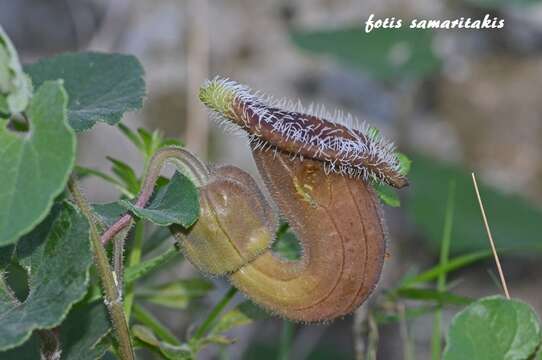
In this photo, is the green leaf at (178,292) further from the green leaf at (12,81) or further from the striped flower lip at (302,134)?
the green leaf at (12,81)

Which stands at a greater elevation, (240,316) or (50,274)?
(50,274)

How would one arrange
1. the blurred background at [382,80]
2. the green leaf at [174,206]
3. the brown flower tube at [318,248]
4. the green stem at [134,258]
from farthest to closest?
the blurred background at [382,80] < the green stem at [134,258] < the brown flower tube at [318,248] < the green leaf at [174,206]

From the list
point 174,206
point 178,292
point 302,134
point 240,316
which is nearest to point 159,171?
point 174,206

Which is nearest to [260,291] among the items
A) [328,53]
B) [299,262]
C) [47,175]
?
[299,262]

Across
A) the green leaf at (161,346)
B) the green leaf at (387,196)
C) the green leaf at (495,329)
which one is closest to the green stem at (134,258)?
the green leaf at (161,346)

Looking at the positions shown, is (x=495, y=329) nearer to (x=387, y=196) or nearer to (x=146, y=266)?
(x=387, y=196)

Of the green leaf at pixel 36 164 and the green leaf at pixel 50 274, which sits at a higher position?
the green leaf at pixel 36 164
